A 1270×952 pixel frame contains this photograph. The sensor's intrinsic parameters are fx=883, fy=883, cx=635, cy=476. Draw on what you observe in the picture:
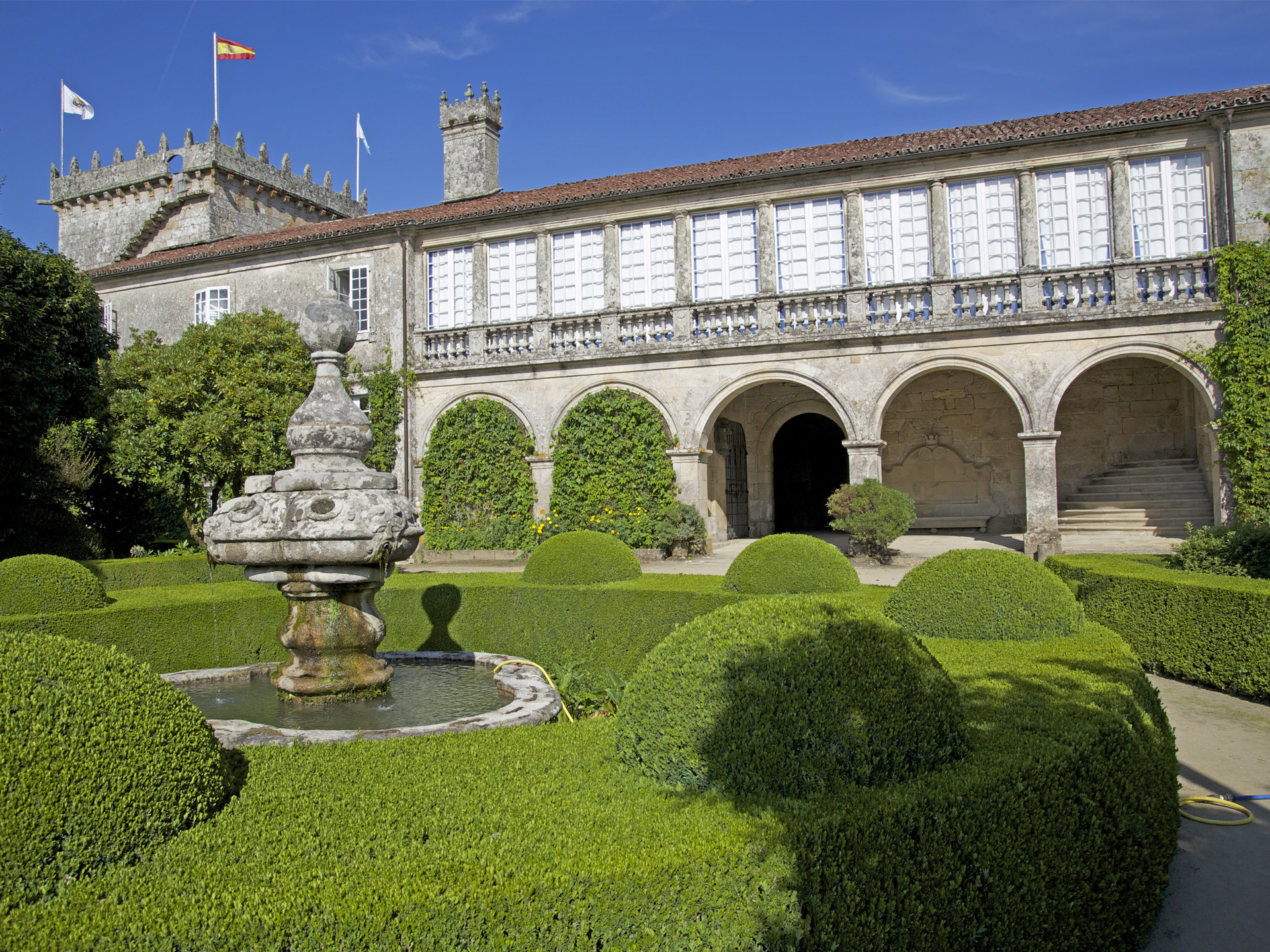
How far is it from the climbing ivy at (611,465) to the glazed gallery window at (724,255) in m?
2.71

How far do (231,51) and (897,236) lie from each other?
2478cm

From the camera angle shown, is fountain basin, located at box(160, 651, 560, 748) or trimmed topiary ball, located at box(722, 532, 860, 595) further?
trimmed topiary ball, located at box(722, 532, 860, 595)

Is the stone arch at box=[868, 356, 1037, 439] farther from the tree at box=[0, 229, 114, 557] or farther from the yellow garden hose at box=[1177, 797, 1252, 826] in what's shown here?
the tree at box=[0, 229, 114, 557]

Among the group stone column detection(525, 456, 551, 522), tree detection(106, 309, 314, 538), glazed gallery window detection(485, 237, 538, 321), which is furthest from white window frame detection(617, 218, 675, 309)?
tree detection(106, 309, 314, 538)

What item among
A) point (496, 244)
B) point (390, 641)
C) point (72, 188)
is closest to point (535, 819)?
point (390, 641)

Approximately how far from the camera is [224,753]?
3.36 metres

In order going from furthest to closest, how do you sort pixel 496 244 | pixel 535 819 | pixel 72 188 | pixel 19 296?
pixel 72 188 < pixel 496 244 < pixel 19 296 < pixel 535 819

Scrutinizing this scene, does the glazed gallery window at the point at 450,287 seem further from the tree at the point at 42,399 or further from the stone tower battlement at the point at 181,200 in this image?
the stone tower battlement at the point at 181,200

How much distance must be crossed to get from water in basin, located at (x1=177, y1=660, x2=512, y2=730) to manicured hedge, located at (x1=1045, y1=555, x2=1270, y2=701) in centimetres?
584

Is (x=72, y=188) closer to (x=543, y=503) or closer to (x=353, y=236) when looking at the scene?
(x=353, y=236)

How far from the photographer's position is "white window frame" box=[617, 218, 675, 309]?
1816 cm

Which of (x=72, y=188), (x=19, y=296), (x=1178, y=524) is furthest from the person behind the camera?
(x=72, y=188)

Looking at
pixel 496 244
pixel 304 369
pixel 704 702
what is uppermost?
pixel 496 244

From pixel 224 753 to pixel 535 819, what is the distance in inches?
52.0
